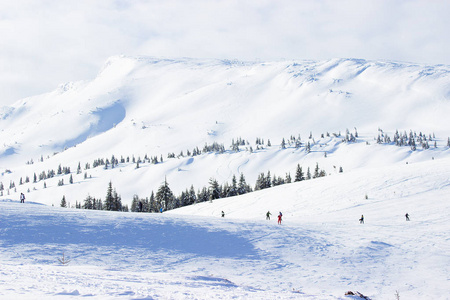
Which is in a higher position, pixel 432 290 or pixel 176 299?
pixel 176 299

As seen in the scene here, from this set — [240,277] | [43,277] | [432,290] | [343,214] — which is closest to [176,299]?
[43,277]

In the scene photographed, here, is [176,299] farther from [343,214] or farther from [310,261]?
[343,214]

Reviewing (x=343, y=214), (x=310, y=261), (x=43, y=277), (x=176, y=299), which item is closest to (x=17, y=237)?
(x=43, y=277)

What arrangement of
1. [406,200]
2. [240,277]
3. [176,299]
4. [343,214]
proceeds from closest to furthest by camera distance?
[176,299], [240,277], [343,214], [406,200]

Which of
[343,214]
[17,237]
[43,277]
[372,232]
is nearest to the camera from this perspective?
[43,277]

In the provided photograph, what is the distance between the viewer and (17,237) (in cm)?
2559

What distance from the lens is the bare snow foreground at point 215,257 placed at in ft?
46.6

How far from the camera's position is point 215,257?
2530cm

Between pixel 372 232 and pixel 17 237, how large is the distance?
95.5 feet

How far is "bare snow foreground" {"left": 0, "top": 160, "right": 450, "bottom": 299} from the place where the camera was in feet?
46.6

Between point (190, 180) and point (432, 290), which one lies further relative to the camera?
point (190, 180)

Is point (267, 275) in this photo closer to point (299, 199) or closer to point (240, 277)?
point (240, 277)

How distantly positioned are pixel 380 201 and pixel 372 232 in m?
18.8

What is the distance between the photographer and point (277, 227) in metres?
34.3
